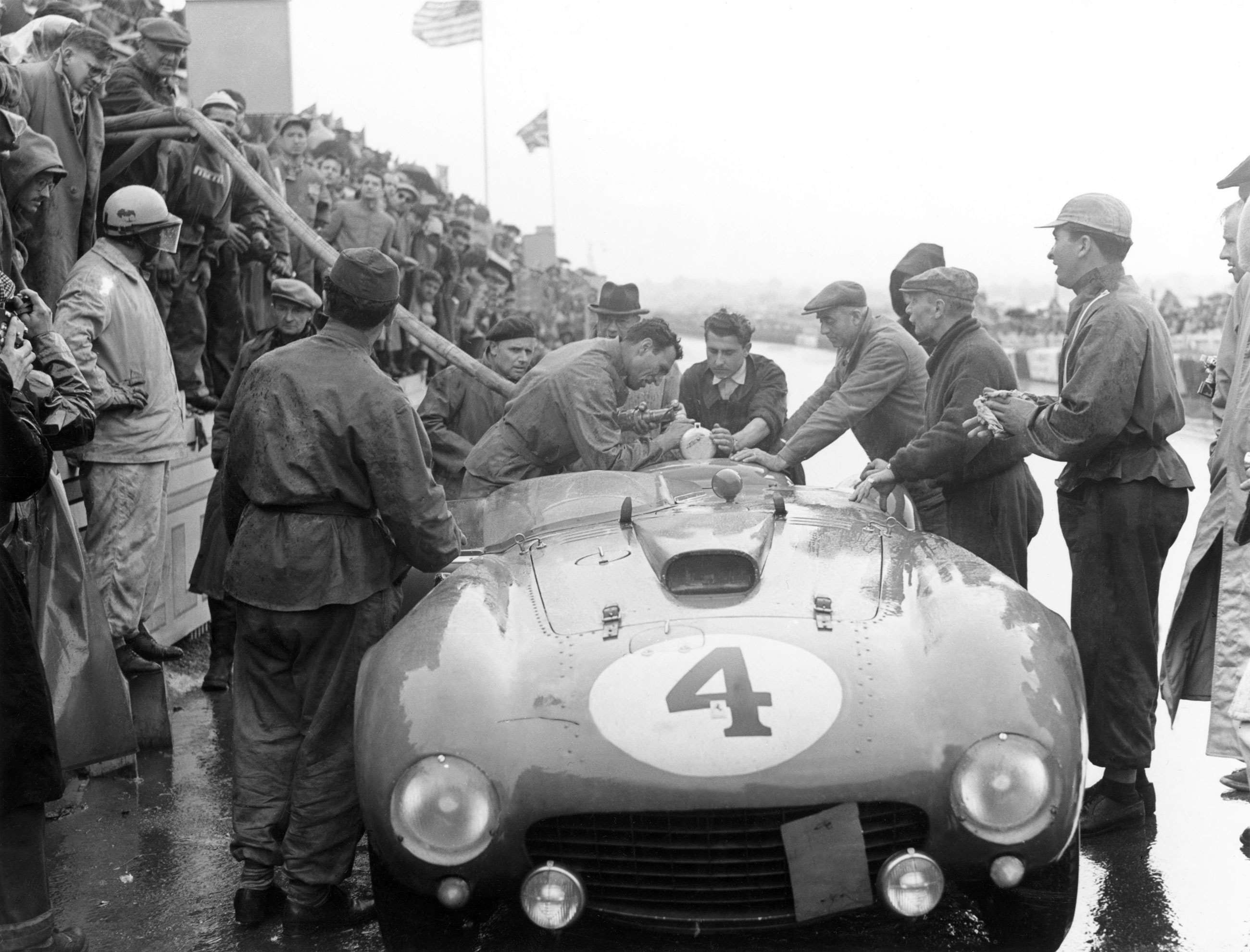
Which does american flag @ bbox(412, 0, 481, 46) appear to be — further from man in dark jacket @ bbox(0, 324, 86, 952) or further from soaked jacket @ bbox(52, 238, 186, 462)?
man in dark jacket @ bbox(0, 324, 86, 952)

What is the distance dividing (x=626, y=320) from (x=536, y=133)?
2469 centimetres

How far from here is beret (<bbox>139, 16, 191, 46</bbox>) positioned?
23.3ft

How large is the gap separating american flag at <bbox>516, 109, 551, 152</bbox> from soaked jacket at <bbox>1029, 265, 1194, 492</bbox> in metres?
28.3

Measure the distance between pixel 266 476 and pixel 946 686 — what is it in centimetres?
195

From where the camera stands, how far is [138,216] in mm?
5820

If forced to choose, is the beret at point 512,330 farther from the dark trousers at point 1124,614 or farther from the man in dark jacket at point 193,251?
the dark trousers at point 1124,614

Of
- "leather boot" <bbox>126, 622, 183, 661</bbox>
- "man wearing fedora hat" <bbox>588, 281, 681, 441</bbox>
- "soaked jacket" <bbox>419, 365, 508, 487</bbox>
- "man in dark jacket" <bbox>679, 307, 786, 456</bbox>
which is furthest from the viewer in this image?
"man wearing fedora hat" <bbox>588, 281, 681, 441</bbox>

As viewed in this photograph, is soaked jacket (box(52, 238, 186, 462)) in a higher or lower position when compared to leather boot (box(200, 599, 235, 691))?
higher

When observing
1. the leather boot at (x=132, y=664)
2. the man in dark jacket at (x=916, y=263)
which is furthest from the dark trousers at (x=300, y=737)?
the man in dark jacket at (x=916, y=263)

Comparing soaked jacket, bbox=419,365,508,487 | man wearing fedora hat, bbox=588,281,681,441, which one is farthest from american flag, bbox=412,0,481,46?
soaked jacket, bbox=419,365,508,487

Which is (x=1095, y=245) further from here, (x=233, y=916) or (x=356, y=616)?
(x=233, y=916)

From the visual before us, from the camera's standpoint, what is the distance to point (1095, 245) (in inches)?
191

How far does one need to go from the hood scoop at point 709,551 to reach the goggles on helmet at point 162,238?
2953 mm

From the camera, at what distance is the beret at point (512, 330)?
766cm
